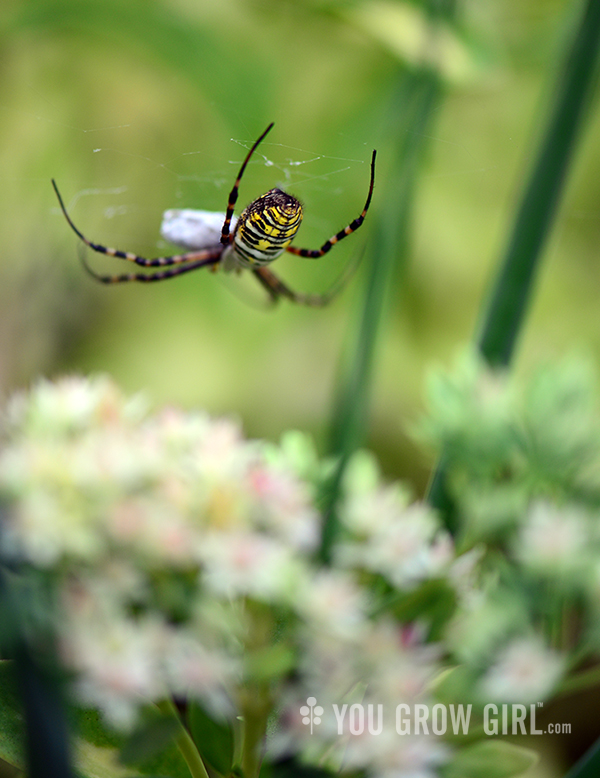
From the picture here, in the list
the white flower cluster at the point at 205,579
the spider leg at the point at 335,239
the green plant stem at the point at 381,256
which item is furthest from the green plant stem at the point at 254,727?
the spider leg at the point at 335,239

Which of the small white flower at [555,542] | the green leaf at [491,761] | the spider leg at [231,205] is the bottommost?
the green leaf at [491,761]

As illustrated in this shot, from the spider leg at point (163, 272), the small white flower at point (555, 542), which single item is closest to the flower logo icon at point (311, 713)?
the small white flower at point (555, 542)

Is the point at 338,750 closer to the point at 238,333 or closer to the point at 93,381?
the point at 93,381

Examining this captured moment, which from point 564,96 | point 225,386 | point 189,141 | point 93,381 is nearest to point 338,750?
point 93,381

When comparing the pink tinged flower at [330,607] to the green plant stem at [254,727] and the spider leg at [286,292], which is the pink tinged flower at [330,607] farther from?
the spider leg at [286,292]

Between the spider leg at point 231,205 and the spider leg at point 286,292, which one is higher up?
the spider leg at point 286,292

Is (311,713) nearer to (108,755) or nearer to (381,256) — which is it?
(108,755)

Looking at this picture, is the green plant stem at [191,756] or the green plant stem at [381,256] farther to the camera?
the green plant stem at [381,256]
